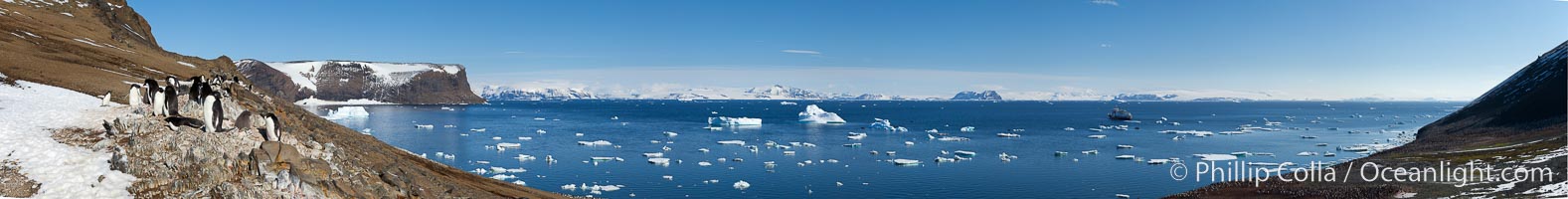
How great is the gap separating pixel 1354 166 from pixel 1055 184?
15.7 m

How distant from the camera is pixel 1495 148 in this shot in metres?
53.1

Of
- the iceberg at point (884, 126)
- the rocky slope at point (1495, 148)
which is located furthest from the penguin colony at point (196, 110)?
the iceberg at point (884, 126)

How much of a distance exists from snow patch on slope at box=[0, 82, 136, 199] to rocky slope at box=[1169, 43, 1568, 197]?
3811 centimetres

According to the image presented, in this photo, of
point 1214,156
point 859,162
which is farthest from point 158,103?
point 1214,156

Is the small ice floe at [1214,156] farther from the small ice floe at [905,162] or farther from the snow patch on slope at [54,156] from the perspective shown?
the snow patch on slope at [54,156]

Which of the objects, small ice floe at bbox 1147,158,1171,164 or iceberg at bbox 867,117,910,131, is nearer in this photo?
small ice floe at bbox 1147,158,1171,164

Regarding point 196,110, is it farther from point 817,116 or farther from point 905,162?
point 817,116

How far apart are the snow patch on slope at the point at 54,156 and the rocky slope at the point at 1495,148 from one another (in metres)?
38.1

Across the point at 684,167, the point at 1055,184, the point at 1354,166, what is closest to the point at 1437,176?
the point at 1354,166

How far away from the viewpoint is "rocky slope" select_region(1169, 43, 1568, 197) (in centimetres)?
3503

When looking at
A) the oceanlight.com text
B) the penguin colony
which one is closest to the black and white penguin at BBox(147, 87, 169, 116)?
the penguin colony

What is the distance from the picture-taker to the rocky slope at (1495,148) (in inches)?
1379

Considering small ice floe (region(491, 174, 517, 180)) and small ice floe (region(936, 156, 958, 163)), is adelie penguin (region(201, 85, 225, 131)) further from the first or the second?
small ice floe (region(936, 156, 958, 163))

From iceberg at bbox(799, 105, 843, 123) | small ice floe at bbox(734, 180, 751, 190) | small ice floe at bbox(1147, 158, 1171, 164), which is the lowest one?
small ice floe at bbox(734, 180, 751, 190)
